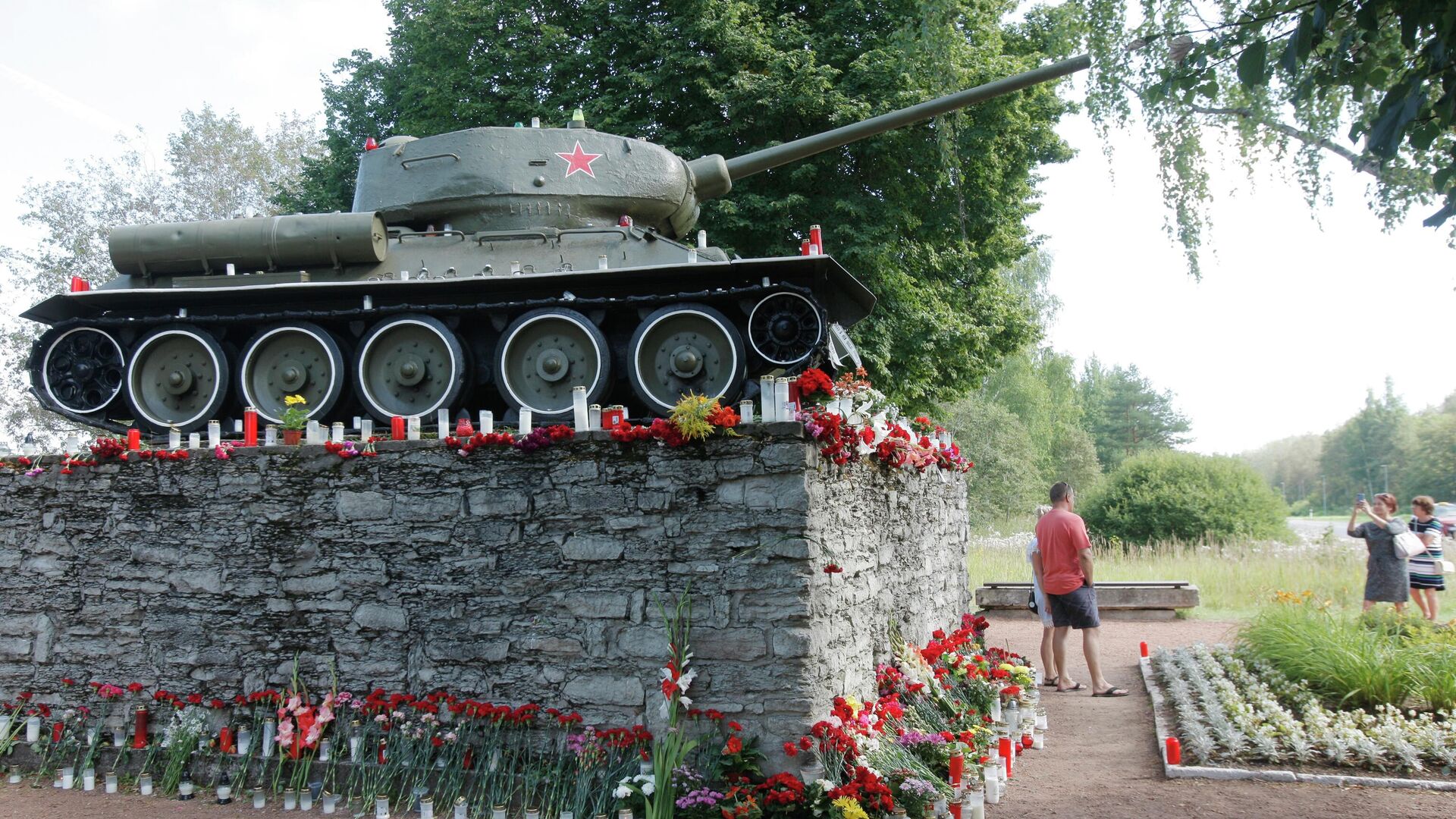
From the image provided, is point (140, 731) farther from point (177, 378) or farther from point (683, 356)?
point (683, 356)

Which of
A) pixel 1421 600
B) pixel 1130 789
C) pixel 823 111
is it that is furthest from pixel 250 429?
pixel 823 111

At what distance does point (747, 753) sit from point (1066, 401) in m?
34.5

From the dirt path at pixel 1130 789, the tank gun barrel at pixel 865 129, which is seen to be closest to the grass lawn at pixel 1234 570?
the dirt path at pixel 1130 789

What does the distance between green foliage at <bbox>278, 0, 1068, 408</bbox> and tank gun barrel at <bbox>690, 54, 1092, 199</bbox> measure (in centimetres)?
259

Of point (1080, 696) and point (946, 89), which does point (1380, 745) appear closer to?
point (1080, 696)

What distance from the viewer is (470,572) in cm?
593

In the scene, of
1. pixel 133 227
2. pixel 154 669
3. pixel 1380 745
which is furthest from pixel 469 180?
pixel 1380 745

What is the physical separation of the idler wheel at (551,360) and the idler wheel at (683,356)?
30 centimetres

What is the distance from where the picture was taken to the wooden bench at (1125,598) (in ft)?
41.4

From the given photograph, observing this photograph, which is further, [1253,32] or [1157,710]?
[1157,710]

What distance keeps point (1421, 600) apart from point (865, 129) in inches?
261

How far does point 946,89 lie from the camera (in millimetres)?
12930

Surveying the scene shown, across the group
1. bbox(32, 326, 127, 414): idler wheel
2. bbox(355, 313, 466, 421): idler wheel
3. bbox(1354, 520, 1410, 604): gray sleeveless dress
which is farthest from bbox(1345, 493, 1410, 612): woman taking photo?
bbox(32, 326, 127, 414): idler wheel

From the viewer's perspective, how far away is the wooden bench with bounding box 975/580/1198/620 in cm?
1262
